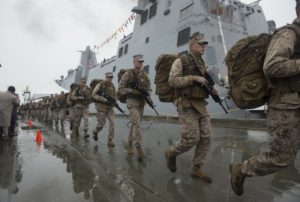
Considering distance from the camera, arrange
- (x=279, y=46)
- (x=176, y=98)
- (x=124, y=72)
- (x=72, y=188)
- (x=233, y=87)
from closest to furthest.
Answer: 1. (x=279, y=46)
2. (x=233, y=87)
3. (x=72, y=188)
4. (x=176, y=98)
5. (x=124, y=72)

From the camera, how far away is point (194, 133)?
3.86m

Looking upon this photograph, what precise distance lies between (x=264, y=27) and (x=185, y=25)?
5.55 metres

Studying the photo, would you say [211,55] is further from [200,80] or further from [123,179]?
[123,179]

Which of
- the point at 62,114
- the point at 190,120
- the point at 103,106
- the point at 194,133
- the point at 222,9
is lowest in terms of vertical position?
the point at 194,133

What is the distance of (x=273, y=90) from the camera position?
278 centimetres

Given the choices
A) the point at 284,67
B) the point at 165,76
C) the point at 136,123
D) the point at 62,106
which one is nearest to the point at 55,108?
the point at 62,106

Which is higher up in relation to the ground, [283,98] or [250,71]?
[250,71]

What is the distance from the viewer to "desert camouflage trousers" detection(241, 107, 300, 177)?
2.64m

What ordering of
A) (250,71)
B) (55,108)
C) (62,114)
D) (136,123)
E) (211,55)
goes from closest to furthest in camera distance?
1. (250,71)
2. (136,123)
3. (211,55)
4. (62,114)
5. (55,108)

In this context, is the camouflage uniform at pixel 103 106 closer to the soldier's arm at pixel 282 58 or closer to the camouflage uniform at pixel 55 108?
the soldier's arm at pixel 282 58

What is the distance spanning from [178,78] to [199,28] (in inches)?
451

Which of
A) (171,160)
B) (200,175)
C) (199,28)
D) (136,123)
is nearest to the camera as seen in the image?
(200,175)

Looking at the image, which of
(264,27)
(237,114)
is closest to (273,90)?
(237,114)

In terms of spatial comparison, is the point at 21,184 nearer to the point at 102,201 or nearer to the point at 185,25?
the point at 102,201
